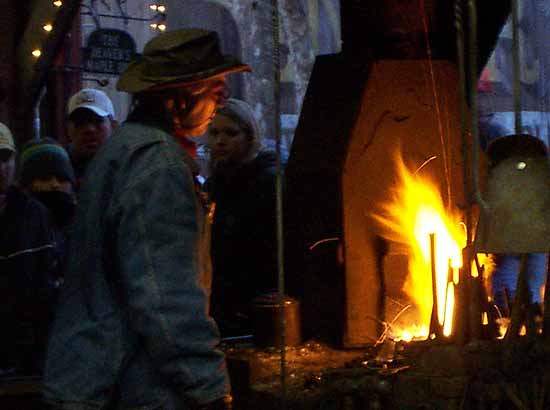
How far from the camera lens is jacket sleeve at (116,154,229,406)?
92.3 inches

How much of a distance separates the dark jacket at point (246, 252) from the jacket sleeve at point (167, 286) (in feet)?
7.91

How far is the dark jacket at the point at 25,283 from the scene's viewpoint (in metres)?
3.74

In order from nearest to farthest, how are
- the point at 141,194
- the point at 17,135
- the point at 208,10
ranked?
the point at 141,194 → the point at 17,135 → the point at 208,10

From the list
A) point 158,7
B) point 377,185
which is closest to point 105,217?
point 377,185

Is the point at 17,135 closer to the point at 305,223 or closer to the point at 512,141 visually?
the point at 305,223

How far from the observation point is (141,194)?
2404 millimetres

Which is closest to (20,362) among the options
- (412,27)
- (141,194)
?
(141,194)

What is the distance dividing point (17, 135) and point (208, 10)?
5.62 meters

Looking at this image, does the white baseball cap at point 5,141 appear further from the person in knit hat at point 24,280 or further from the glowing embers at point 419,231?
the glowing embers at point 419,231

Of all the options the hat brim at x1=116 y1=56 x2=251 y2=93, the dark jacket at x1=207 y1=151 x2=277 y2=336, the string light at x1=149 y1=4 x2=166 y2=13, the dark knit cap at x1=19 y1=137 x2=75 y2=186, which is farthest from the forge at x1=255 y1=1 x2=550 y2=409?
the string light at x1=149 y1=4 x2=166 y2=13

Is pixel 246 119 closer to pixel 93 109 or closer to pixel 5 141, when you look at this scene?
pixel 93 109

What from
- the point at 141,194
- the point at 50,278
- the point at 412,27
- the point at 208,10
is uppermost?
the point at 208,10

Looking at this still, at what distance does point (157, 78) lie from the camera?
8.52 feet

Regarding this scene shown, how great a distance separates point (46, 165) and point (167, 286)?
85.6 inches
